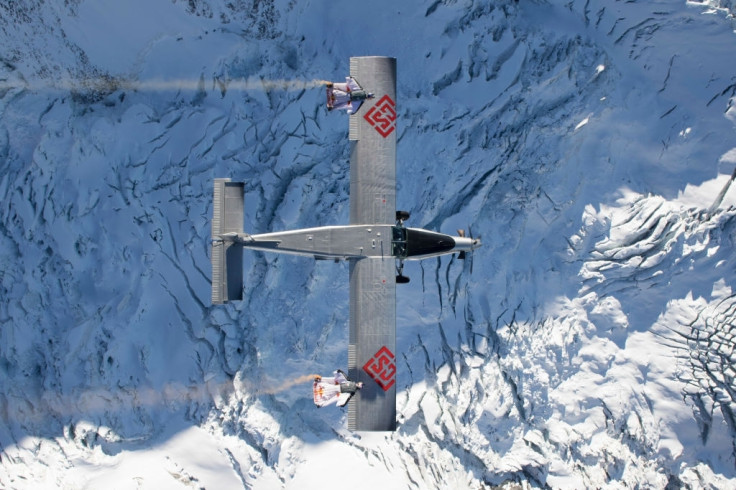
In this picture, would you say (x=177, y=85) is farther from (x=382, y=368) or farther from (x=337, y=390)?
(x=382, y=368)

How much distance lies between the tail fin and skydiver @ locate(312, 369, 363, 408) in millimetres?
2855

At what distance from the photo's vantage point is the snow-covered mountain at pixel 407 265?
16.0m

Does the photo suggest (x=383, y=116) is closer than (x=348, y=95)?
No

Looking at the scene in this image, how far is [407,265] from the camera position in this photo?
1675cm

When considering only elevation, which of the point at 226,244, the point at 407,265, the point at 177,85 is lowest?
the point at 407,265

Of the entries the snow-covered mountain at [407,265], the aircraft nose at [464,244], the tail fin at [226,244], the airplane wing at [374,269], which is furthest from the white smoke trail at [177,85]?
the aircraft nose at [464,244]

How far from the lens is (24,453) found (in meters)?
16.0

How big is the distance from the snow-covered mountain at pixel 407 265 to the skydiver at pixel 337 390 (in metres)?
2.54

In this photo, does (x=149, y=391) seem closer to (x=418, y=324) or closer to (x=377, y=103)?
(x=418, y=324)

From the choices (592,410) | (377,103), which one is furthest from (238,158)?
(592,410)

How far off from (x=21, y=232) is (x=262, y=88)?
7821 millimetres

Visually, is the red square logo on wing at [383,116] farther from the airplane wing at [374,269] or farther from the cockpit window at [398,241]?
the cockpit window at [398,241]

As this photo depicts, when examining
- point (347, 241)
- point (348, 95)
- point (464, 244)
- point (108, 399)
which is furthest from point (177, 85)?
point (464, 244)

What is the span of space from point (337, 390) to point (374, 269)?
2902 millimetres
